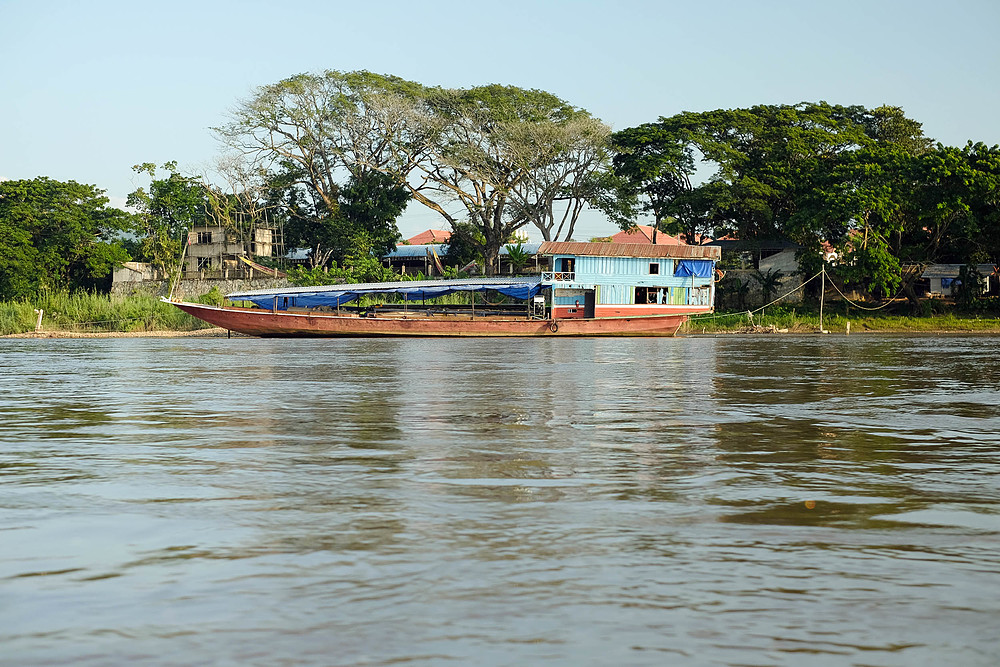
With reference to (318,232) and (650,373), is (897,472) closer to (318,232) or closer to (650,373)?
(650,373)

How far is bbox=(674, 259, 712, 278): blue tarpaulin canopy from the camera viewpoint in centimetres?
4022

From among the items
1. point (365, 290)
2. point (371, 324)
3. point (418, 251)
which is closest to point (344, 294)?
point (365, 290)


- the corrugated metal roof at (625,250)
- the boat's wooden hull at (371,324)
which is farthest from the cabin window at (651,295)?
the boat's wooden hull at (371,324)

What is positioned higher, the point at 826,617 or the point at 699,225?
the point at 699,225

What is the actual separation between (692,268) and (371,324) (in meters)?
13.9

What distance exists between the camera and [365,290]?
3744 cm

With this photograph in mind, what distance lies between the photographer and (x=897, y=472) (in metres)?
6.30

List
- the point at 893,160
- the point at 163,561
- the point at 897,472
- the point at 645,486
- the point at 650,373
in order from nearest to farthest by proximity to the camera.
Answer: the point at 163,561, the point at 645,486, the point at 897,472, the point at 650,373, the point at 893,160

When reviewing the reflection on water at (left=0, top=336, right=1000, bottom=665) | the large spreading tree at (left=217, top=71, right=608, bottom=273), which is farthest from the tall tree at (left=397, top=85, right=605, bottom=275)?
the reflection on water at (left=0, top=336, right=1000, bottom=665)

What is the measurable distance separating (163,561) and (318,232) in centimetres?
4804

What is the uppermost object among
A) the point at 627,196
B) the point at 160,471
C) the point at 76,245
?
the point at 627,196

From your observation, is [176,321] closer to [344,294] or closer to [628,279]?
[344,294]

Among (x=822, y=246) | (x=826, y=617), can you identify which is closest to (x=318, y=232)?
(x=822, y=246)

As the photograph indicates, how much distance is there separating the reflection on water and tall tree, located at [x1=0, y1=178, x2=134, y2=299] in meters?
37.5
